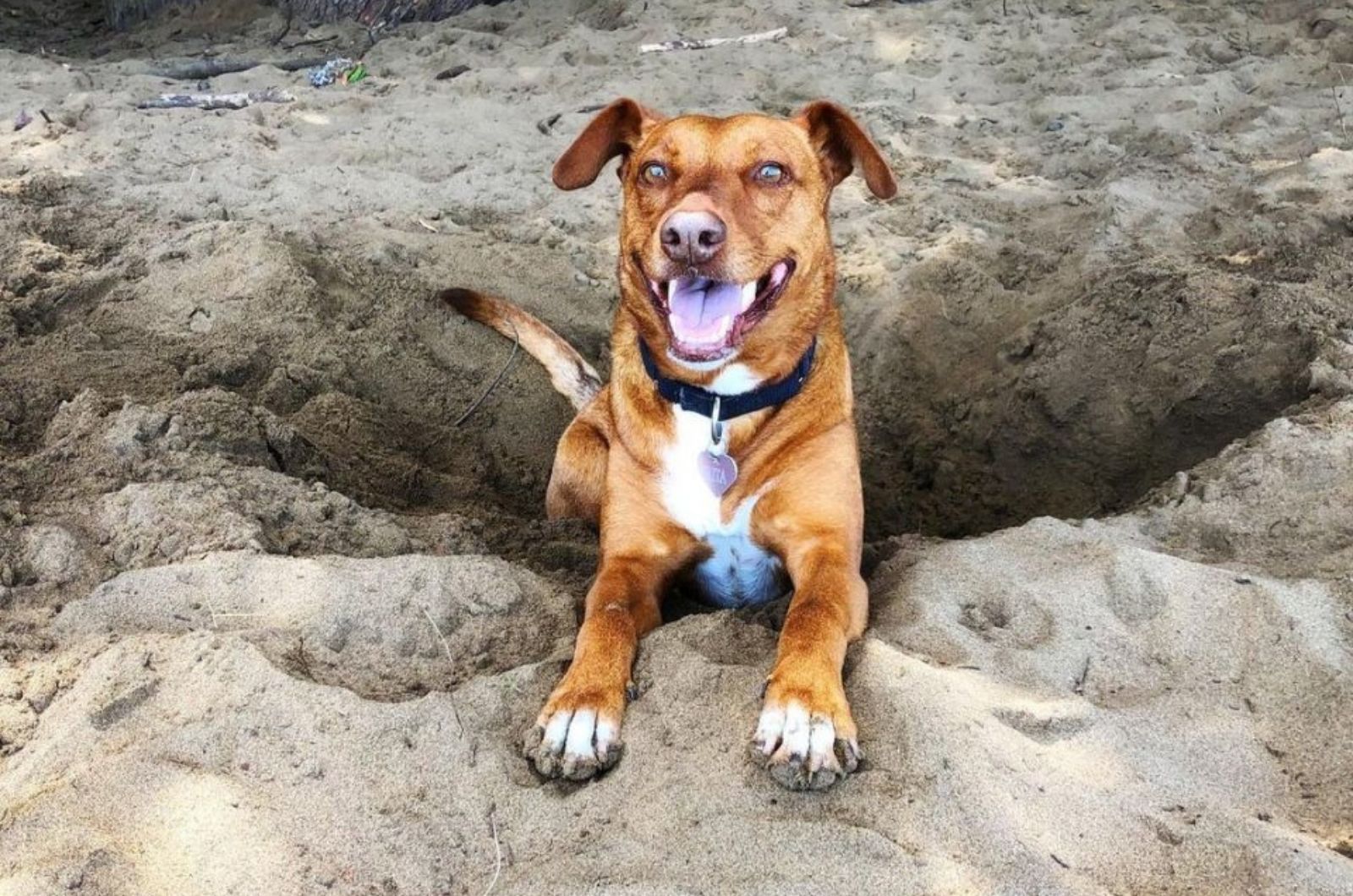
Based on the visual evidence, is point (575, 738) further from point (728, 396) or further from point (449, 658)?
point (728, 396)

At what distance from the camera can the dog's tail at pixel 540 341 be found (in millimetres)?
4848

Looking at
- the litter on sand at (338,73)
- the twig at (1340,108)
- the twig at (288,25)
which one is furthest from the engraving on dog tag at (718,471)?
the twig at (288,25)

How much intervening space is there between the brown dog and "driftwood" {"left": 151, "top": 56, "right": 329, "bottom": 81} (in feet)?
16.1

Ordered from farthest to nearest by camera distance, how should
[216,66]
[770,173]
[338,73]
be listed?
[216,66] < [338,73] < [770,173]

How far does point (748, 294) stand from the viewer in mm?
3123

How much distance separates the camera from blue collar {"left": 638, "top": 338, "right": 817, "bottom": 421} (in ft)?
11.0

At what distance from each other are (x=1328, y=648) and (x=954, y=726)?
106cm

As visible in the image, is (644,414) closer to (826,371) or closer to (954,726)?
(826,371)

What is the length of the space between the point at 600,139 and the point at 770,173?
0.70 meters

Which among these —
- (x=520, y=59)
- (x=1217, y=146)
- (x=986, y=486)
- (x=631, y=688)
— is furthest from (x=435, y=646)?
(x=520, y=59)

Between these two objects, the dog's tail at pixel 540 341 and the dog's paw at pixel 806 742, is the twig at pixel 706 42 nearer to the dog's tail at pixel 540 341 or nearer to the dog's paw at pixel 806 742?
the dog's tail at pixel 540 341

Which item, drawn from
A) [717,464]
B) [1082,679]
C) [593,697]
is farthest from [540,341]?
[1082,679]

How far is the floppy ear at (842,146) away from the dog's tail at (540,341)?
1.59 metres

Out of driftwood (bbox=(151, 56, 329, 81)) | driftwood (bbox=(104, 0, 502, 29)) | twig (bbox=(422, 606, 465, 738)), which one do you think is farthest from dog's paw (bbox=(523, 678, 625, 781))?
driftwood (bbox=(104, 0, 502, 29))
